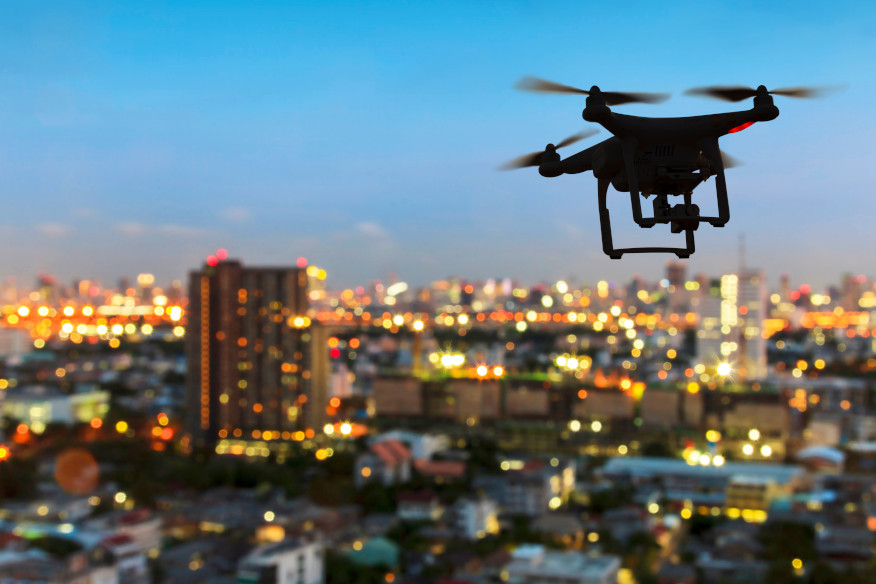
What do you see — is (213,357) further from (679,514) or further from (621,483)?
(679,514)

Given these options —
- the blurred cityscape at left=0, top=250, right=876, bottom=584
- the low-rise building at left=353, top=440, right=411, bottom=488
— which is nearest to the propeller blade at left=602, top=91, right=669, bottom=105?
the blurred cityscape at left=0, top=250, right=876, bottom=584

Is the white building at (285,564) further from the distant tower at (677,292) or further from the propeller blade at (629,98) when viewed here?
the distant tower at (677,292)

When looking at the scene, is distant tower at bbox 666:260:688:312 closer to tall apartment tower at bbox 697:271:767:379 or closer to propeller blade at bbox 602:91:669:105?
tall apartment tower at bbox 697:271:767:379

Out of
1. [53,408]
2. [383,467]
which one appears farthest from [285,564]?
[53,408]

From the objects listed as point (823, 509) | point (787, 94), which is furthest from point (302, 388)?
point (787, 94)

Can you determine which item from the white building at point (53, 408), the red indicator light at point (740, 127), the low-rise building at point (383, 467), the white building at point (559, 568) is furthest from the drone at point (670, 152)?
the white building at point (53, 408)
